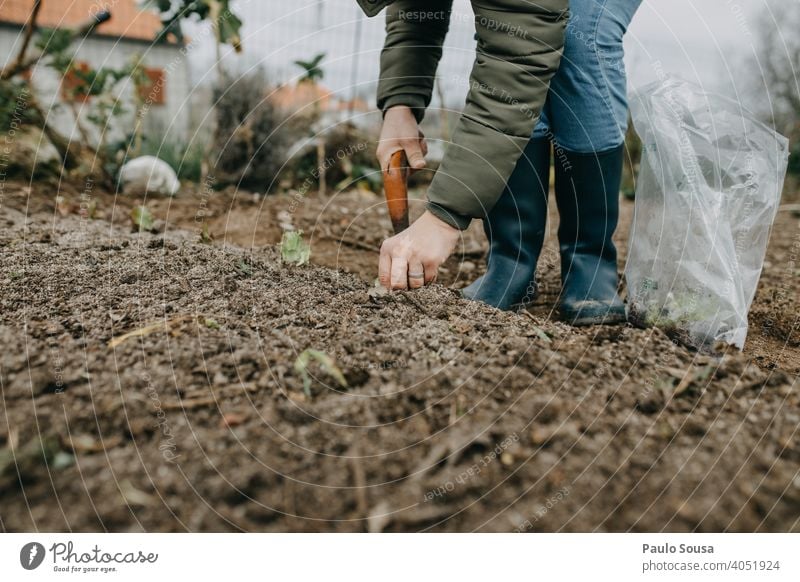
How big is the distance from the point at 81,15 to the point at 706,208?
24.0 feet

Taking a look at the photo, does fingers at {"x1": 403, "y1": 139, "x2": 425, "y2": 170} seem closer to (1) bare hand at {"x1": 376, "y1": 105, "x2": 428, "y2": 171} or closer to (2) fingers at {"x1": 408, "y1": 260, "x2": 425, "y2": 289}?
(1) bare hand at {"x1": 376, "y1": 105, "x2": 428, "y2": 171}

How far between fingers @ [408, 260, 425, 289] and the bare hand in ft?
1.11

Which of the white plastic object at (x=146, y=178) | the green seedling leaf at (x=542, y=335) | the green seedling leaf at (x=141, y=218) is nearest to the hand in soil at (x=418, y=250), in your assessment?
the green seedling leaf at (x=542, y=335)

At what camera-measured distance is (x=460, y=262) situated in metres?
2.18

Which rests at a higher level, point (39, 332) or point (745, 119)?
point (745, 119)

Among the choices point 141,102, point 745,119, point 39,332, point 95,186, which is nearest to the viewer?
point 39,332

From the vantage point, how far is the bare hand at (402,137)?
4.91ft

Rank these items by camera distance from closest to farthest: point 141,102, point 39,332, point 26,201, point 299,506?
point 299,506 → point 39,332 → point 26,201 → point 141,102

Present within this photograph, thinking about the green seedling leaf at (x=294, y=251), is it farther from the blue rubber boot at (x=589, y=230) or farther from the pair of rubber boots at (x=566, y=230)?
the blue rubber boot at (x=589, y=230)

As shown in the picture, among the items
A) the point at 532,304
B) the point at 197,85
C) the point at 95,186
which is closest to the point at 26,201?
the point at 95,186

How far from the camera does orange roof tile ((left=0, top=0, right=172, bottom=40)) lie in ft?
12.7

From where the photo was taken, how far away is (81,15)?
6.56m
